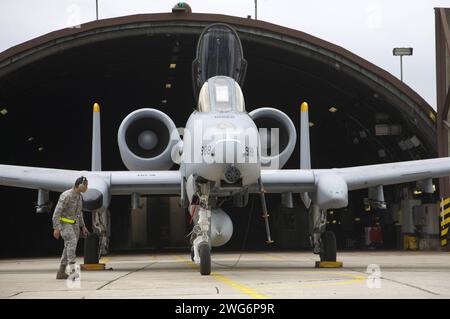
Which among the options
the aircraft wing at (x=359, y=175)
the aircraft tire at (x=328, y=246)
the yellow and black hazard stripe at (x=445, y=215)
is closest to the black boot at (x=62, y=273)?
the aircraft wing at (x=359, y=175)

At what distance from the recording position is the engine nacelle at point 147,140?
15633 millimetres

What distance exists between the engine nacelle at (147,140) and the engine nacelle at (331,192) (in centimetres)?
289

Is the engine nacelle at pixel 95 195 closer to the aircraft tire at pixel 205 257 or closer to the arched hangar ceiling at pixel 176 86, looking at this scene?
the aircraft tire at pixel 205 257

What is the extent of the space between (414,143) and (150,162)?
15700 millimetres

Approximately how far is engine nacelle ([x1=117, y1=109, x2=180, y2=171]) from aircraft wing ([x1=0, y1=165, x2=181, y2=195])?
42 centimetres

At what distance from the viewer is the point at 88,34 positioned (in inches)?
987

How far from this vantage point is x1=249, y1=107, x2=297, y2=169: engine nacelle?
15711mm

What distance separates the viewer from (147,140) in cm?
1598

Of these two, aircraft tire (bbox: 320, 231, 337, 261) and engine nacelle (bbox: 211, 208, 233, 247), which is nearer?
engine nacelle (bbox: 211, 208, 233, 247)

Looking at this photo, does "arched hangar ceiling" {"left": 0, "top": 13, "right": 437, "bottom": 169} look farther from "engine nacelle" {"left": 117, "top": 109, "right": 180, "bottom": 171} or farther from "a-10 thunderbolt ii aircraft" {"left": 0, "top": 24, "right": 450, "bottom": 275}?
"engine nacelle" {"left": 117, "top": 109, "right": 180, "bottom": 171}

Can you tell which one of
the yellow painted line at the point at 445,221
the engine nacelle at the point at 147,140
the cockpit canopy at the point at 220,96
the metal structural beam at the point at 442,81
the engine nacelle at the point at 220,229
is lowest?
the engine nacelle at the point at 220,229

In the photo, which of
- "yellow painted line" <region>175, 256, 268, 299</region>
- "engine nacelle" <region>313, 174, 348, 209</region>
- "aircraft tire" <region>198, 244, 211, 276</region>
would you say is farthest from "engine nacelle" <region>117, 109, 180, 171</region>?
"yellow painted line" <region>175, 256, 268, 299</region>
